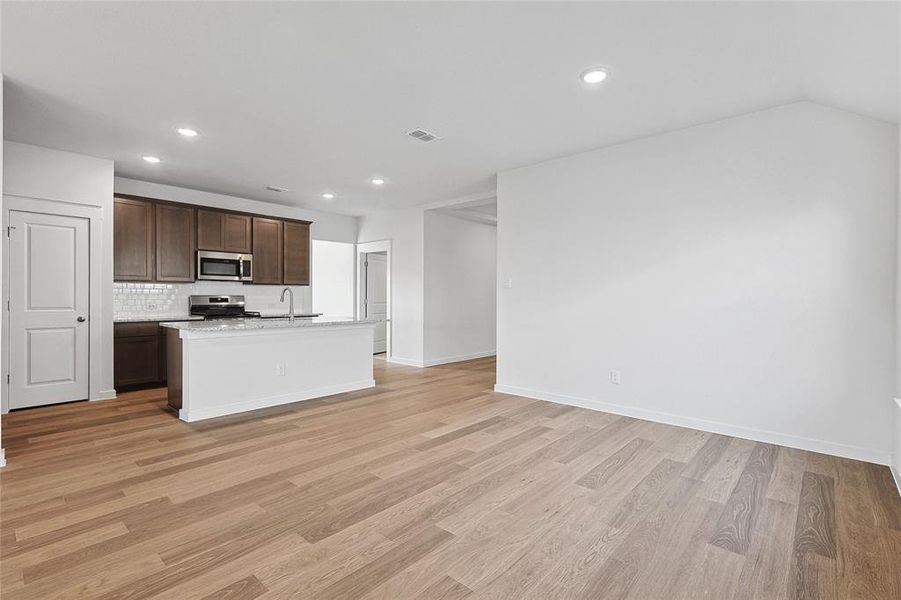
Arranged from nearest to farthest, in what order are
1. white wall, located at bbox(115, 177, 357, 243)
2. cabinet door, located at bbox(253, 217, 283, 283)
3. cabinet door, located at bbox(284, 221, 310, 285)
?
white wall, located at bbox(115, 177, 357, 243) < cabinet door, located at bbox(253, 217, 283, 283) < cabinet door, located at bbox(284, 221, 310, 285)

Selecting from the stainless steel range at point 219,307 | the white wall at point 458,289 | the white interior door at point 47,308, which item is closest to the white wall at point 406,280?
the white wall at point 458,289

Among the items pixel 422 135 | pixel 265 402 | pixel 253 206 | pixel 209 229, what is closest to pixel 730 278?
pixel 422 135

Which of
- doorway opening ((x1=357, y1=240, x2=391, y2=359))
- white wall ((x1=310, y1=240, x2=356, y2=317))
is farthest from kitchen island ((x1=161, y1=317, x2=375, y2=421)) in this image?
white wall ((x1=310, y1=240, x2=356, y2=317))

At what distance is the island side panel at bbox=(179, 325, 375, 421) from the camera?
13.2 feet

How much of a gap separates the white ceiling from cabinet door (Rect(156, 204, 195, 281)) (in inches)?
52.6

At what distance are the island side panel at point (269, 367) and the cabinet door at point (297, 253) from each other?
2409 mm

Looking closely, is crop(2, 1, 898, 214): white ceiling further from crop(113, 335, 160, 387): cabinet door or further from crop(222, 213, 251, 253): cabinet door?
crop(113, 335, 160, 387): cabinet door

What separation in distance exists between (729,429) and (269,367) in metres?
4.33

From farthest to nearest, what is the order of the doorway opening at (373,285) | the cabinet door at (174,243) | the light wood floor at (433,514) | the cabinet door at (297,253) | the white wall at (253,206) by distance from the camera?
the doorway opening at (373,285) < the cabinet door at (297,253) < the white wall at (253,206) < the cabinet door at (174,243) < the light wood floor at (433,514)

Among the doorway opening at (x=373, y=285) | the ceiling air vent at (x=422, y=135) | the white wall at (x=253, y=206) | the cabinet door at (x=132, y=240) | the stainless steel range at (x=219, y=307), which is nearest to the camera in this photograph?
the ceiling air vent at (x=422, y=135)

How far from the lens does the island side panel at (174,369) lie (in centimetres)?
413

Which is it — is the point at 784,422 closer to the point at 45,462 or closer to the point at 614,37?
the point at 614,37

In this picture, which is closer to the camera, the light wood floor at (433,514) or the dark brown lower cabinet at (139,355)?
the light wood floor at (433,514)

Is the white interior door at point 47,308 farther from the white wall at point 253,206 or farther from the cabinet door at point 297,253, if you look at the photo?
the cabinet door at point 297,253
